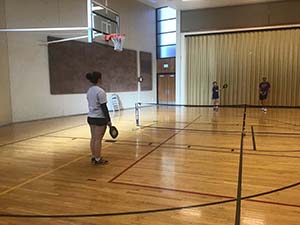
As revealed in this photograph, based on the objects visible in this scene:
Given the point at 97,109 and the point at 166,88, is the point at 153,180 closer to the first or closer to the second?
the point at 97,109

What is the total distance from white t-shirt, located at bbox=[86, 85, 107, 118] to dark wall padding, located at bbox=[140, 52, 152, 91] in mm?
11883

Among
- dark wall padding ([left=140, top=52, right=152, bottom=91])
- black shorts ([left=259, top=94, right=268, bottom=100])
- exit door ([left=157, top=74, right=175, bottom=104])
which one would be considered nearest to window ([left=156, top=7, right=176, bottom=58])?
dark wall padding ([left=140, top=52, right=152, bottom=91])

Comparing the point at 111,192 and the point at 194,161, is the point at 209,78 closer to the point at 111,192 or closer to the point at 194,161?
the point at 194,161

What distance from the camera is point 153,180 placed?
396cm

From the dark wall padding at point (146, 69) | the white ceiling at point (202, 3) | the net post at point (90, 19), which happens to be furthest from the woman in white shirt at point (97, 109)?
the dark wall padding at point (146, 69)

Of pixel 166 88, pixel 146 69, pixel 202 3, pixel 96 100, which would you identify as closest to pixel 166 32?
pixel 146 69

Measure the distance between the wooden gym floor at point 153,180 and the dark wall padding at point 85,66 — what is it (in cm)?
451

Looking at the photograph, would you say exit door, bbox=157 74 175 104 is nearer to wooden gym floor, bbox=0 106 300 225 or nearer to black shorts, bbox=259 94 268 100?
black shorts, bbox=259 94 268 100

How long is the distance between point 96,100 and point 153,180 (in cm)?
150

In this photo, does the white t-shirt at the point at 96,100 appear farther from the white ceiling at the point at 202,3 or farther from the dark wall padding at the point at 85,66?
the white ceiling at the point at 202,3

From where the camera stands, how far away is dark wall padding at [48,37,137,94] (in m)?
11.1

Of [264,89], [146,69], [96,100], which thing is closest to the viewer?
[96,100]

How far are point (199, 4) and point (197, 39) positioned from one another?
7.28ft

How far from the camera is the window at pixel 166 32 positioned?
56.0 feet
